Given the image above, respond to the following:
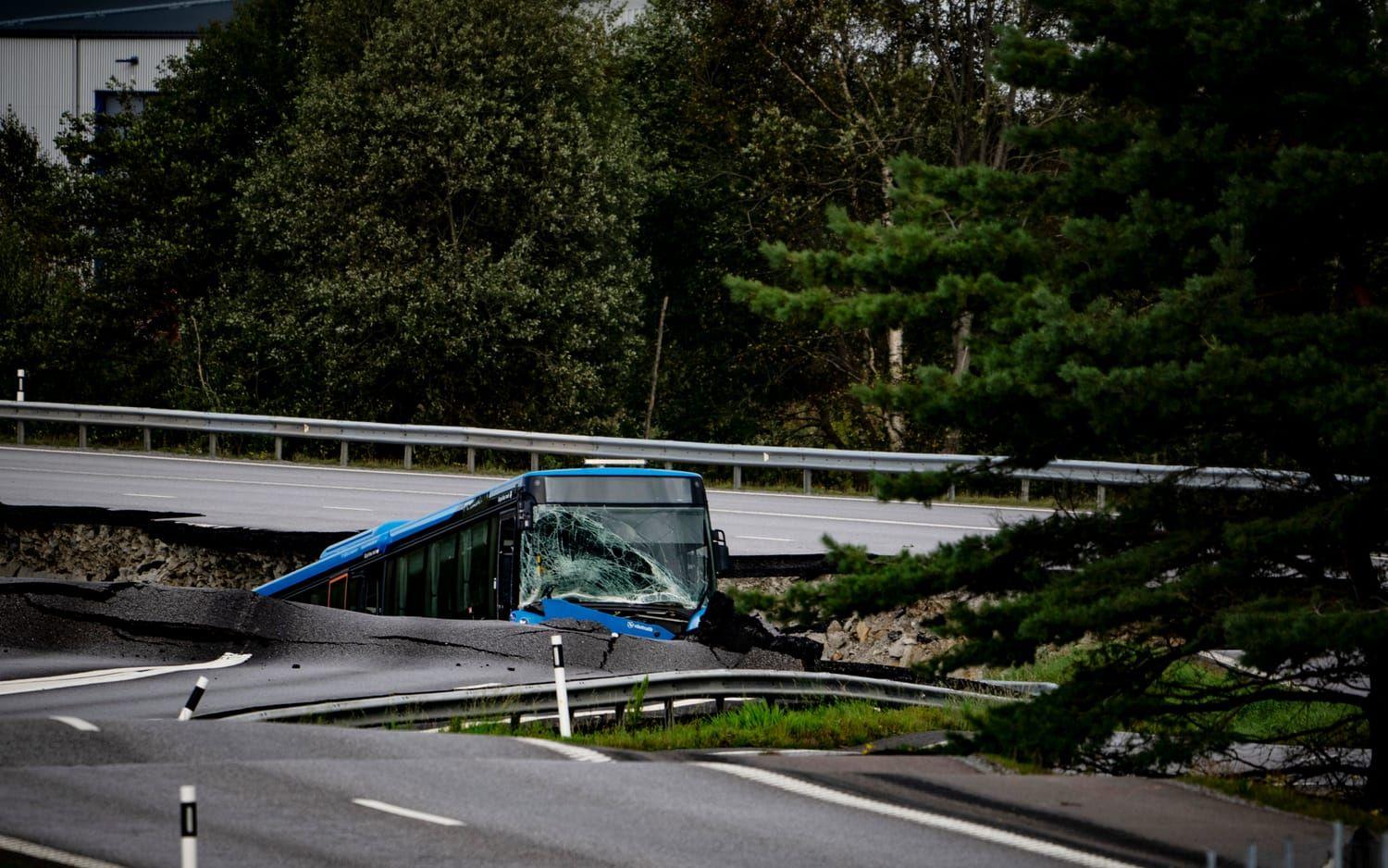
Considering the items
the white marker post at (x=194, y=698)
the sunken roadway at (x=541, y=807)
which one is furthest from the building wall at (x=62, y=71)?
the sunken roadway at (x=541, y=807)

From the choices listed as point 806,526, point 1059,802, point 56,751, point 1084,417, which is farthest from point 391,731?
point 806,526

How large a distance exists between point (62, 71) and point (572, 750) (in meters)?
55.6

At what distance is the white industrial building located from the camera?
54.6 metres

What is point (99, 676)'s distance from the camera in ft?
41.8

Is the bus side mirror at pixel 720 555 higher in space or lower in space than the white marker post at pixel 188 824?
lower

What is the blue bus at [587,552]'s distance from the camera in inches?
571

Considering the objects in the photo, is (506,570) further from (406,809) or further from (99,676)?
(406,809)

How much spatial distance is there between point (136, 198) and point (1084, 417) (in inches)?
1354

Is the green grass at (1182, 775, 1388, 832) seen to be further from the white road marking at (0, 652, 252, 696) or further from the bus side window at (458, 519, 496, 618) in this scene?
the white road marking at (0, 652, 252, 696)

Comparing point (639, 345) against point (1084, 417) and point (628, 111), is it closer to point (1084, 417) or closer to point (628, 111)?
point (628, 111)

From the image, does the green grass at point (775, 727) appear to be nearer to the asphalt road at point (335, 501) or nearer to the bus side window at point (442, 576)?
the bus side window at point (442, 576)

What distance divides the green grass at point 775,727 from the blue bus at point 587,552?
1.89 meters

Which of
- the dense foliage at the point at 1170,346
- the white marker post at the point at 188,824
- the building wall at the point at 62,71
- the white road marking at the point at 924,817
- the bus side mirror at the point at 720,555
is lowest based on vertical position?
the white road marking at the point at 924,817

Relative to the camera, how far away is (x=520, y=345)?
32.0m
